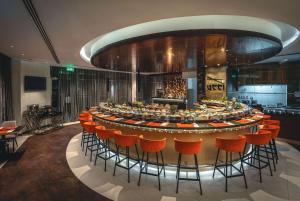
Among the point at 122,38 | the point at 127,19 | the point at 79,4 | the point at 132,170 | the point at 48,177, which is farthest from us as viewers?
the point at 122,38

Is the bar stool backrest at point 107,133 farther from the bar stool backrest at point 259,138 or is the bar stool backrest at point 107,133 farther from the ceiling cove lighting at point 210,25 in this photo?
the bar stool backrest at point 259,138

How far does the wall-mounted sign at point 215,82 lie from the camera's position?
897 cm

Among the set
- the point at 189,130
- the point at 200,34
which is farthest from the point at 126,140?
the point at 200,34

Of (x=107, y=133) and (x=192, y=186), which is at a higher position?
(x=107, y=133)

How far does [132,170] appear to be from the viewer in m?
3.89

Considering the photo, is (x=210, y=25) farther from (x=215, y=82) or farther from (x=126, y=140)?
(x=215, y=82)

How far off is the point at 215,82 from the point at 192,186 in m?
7.02

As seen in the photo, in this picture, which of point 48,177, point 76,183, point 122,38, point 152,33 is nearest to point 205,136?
point 152,33

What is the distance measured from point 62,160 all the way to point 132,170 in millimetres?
1985

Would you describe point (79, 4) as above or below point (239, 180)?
above

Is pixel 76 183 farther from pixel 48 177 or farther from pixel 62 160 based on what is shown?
pixel 62 160

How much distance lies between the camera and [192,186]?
328cm

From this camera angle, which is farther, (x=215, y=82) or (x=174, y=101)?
(x=174, y=101)

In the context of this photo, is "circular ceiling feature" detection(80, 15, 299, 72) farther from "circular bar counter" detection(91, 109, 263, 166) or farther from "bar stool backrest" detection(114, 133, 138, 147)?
"bar stool backrest" detection(114, 133, 138, 147)
